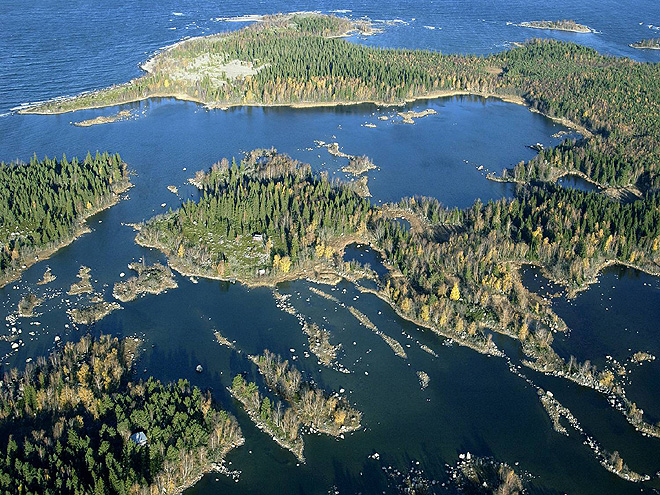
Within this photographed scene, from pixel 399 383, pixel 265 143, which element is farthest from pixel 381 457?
pixel 265 143

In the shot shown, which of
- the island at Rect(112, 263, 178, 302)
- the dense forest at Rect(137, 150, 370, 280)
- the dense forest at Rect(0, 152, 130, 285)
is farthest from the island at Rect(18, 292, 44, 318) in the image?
the dense forest at Rect(137, 150, 370, 280)

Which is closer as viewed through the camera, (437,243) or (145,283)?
(145,283)

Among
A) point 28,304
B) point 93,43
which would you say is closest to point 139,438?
point 28,304

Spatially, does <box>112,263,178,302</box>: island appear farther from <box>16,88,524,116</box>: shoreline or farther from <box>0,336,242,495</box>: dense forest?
<box>16,88,524,116</box>: shoreline

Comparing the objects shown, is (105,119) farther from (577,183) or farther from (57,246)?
(577,183)

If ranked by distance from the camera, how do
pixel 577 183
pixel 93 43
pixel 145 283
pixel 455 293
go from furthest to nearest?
1. pixel 93 43
2. pixel 577 183
3. pixel 145 283
4. pixel 455 293

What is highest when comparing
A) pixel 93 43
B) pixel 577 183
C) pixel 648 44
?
pixel 648 44

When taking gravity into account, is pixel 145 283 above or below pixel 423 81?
below
